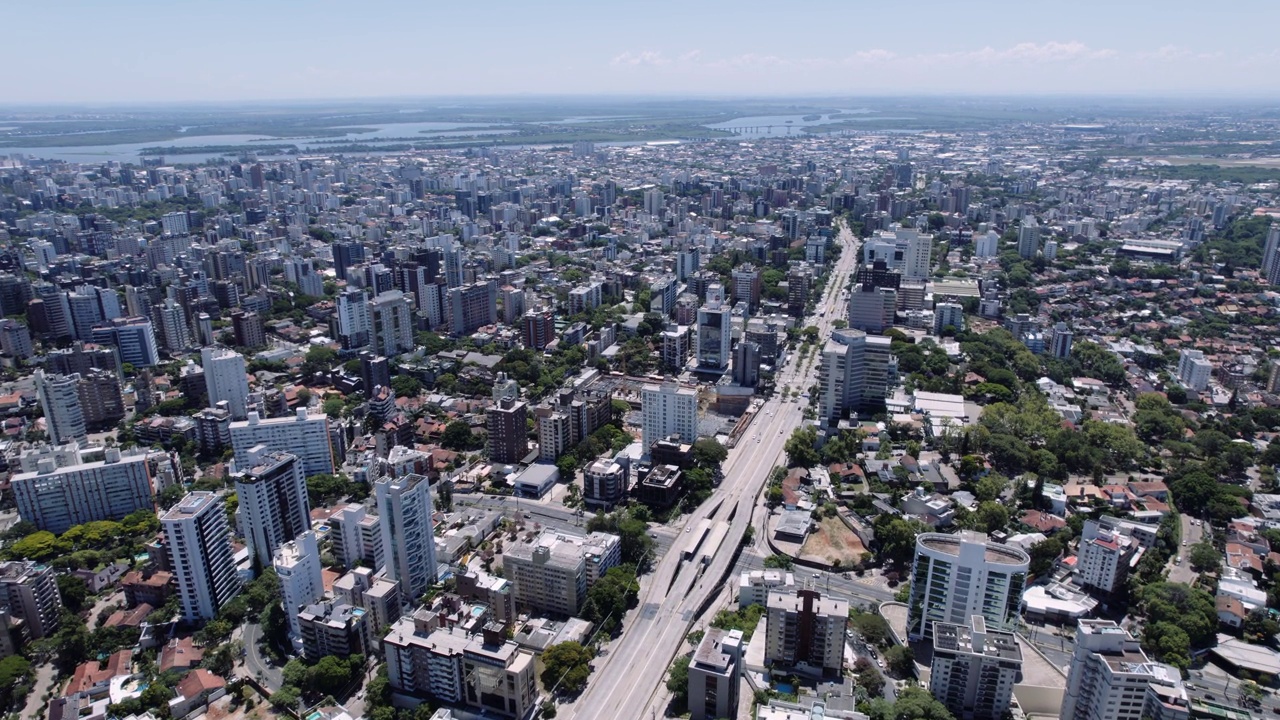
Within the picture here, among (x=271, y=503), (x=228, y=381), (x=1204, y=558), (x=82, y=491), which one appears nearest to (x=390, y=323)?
(x=228, y=381)

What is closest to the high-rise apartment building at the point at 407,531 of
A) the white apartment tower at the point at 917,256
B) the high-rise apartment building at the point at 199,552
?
the high-rise apartment building at the point at 199,552

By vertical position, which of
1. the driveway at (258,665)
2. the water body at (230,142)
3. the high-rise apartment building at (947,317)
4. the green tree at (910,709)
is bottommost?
the driveway at (258,665)

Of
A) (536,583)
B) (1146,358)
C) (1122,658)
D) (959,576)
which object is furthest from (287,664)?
(1146,358)

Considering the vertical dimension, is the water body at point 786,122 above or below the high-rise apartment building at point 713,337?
above

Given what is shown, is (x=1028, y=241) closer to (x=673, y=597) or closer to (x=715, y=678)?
(x=673, y=597)

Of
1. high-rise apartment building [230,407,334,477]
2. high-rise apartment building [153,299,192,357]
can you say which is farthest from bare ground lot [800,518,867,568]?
high-rise apartment building [153,299,192,357]

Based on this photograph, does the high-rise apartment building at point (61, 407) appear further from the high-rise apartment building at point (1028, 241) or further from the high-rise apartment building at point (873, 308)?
the high-rise apartment building at point (1028, 241)

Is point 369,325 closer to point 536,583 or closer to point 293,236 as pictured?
point 536,583

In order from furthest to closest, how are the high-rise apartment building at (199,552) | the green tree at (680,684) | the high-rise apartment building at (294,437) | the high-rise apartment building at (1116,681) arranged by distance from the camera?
the high-rise apartment building at (294,437) → the high-rise apartment building at (199,552) → the green tree at (680,684) → the high-rise apartment building at (1116,681)
